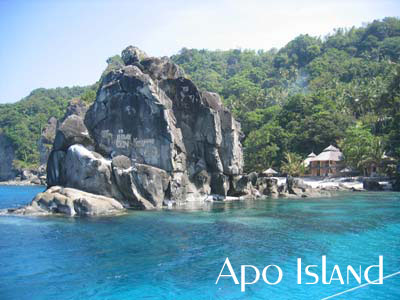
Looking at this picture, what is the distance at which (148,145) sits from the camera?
35500 millimetres

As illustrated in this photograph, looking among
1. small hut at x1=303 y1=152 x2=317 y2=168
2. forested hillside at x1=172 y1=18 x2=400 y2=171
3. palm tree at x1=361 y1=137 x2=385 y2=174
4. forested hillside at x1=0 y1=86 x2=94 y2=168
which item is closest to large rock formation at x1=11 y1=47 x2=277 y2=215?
small hut at x1=303 y1=152 x2=317 y2=168

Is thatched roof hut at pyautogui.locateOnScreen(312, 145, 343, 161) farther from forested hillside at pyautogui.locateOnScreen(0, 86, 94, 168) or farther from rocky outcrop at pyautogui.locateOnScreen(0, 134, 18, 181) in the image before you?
rocky outcrop at pyautogui.locateOnScreen(0, 134, 18, 181)

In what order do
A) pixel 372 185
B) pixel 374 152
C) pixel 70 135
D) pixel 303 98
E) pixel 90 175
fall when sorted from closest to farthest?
pixel 90 175 < pixel 70 135 < pixel 372 185 < pixel 374 152 < pixel 303 98

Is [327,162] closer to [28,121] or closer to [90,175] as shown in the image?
[90,175]

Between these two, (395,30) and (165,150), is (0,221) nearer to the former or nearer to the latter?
(165,150)

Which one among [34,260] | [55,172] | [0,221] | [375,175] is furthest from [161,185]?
[375,175]

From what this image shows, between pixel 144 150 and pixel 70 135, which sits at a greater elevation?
pixel 70 135

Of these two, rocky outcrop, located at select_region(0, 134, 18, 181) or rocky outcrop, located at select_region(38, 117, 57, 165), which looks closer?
rocky outcrop, located at select_region(38, 117, 57, 165)

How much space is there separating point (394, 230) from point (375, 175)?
35.3 m

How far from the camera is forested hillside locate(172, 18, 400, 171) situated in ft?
201

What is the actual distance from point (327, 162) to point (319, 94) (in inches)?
763

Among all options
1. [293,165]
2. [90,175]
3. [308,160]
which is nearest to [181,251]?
[90,175]

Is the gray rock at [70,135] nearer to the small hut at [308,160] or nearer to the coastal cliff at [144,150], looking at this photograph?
the coastal cliff at [144,150]

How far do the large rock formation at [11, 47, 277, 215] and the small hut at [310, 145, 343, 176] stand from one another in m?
18.7
